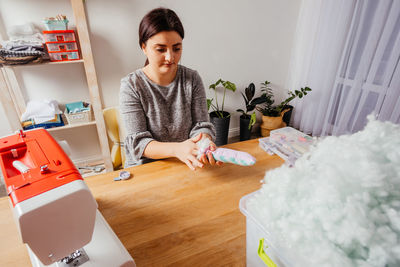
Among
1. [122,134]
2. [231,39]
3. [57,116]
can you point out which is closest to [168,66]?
[122,134]

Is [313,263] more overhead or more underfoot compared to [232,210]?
more overhead

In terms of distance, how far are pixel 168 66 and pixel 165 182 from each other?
602mm

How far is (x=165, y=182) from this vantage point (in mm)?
889

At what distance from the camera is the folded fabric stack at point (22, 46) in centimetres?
175

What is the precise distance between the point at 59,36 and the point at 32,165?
1.84 meters

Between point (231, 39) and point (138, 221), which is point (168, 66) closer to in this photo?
point (138, 221)

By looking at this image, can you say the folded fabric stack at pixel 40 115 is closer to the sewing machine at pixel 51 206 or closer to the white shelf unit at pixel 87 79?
the white shelf unit at pixel 87 79

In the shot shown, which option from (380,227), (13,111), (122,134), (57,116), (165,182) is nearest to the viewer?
(380,227)

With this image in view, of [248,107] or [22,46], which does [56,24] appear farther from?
[248,107]

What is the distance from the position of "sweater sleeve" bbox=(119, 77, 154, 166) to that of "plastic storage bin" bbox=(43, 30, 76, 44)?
1141 millimetres

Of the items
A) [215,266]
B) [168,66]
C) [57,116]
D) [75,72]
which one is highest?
[168,66]

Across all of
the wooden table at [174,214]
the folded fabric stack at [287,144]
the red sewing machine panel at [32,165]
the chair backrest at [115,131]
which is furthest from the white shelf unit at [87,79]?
the folded fabric stack at [287,144]

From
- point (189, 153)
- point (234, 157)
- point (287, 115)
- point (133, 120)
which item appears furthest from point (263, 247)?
point (287, 115)

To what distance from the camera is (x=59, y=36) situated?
1881 millimetres
